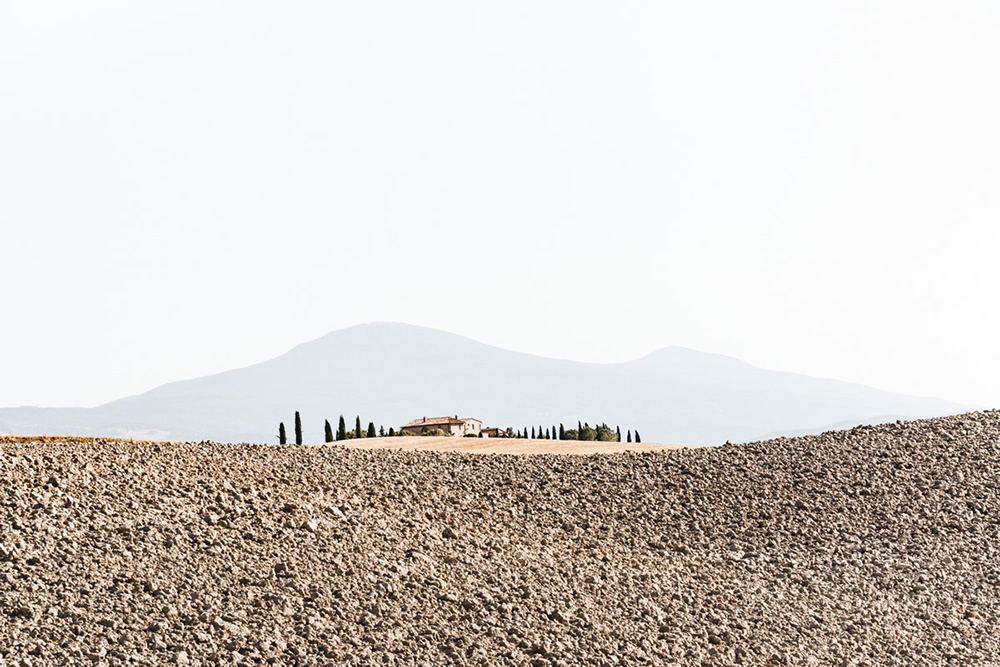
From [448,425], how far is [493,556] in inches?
1109

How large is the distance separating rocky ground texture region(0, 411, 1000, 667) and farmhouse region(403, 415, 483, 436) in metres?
22.1

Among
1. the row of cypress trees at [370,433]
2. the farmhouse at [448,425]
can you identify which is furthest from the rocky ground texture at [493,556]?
the farmhouse at [448,425]

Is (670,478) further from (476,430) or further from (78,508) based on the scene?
(476,430)

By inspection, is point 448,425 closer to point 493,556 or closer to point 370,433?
point 370,433

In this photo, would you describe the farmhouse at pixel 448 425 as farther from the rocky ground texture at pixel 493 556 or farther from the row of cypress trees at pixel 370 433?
the rocky ground texture at pixel 493 556

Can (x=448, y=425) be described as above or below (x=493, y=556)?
above

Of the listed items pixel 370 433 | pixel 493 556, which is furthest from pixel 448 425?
pixel 493 556

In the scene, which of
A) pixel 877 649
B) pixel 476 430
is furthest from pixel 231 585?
pixel 476 430

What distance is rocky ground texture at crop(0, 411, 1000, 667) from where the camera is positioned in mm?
8125

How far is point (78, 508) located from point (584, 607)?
5.76 m

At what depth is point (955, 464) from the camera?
15.7 metres

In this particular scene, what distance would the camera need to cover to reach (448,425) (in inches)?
1522

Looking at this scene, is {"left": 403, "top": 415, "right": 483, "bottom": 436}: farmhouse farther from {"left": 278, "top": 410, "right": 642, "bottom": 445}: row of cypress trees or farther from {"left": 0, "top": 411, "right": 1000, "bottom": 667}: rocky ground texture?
{"left": 0, "top": 411, "right": 1000, "bottom": 667}: rocky ground texture

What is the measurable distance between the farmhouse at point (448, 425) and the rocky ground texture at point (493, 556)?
22.1 meters
